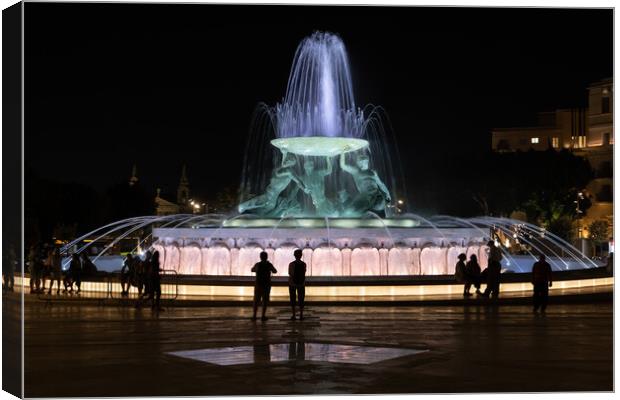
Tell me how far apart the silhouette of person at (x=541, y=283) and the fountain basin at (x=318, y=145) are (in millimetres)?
10739

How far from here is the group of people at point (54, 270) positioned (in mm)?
22203

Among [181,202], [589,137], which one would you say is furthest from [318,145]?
[181,202]

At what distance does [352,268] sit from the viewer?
2414 cm

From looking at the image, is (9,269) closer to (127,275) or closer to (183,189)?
(127,275)

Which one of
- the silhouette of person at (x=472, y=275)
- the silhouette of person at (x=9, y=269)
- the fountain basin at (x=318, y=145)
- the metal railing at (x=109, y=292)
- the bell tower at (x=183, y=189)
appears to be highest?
the bell tower at (x=183, y=189)

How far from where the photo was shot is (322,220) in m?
25.3

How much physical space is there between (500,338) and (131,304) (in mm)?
8548

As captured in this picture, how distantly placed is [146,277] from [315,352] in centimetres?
753

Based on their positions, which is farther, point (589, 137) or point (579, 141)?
point (579, 141)

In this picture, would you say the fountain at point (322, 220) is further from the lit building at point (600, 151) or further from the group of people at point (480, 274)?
the lit building at point (600, 151)

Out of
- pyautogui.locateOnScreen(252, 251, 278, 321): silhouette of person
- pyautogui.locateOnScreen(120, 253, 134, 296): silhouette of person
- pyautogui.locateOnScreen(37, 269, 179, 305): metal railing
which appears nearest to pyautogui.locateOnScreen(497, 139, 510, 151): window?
pyautogui.locateOnScreen(37, 269, 179, 305): metal railing

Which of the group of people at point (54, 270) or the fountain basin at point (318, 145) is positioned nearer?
the group of people at point (54, 270)

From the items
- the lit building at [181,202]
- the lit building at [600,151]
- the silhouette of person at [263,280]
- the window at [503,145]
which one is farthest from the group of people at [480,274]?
the lit building at [181,202]

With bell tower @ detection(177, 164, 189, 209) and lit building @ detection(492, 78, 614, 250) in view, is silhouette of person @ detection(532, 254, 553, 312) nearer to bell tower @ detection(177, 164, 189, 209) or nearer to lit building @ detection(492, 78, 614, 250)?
lit building @ detection(492, 78, 614, 250)
